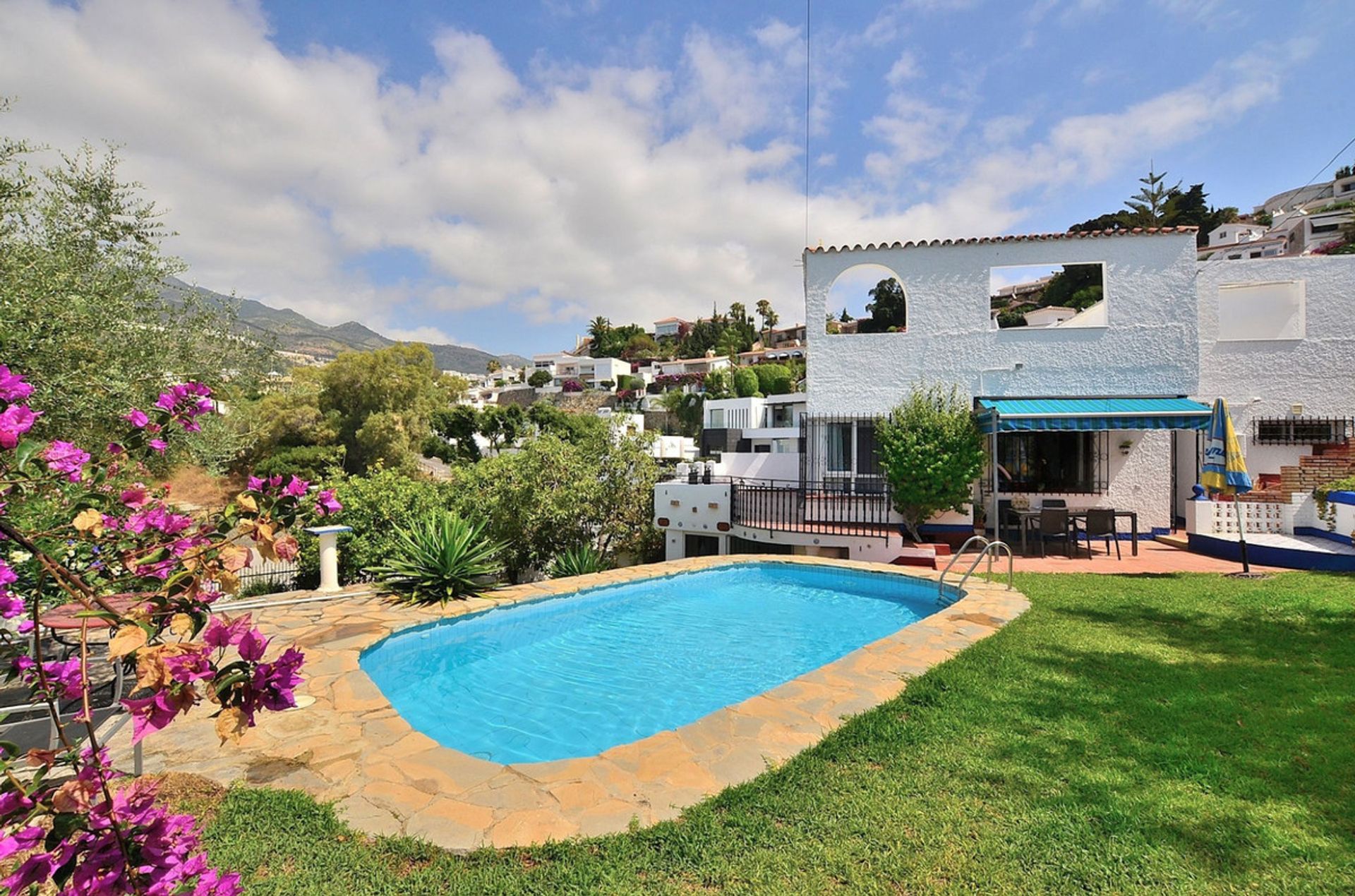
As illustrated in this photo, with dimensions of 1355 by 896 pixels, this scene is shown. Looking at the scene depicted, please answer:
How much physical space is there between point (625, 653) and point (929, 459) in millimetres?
10369

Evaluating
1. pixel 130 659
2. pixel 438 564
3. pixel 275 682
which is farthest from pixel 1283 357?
pixel 130 659

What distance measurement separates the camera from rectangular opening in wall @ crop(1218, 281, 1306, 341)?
19.0 meters

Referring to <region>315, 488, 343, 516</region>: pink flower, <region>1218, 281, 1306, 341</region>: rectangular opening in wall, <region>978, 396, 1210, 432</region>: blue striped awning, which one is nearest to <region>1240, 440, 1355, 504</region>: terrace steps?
<region>978, 396, 1210, 432</region>: blue striped awning

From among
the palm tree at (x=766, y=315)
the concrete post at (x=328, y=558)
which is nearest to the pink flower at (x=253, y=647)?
the concrete post at (x=328, y=558)

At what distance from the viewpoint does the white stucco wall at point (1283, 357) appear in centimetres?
1862

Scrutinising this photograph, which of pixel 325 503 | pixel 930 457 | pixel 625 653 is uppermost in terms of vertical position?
pixel 930 457

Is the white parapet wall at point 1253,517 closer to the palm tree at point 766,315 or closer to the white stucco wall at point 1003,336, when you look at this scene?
the white stucco wall at point 1003,336

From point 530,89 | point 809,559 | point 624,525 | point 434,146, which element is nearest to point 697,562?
point 809,559

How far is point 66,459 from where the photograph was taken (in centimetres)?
272

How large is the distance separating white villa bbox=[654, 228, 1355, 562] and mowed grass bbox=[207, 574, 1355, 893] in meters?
11.1

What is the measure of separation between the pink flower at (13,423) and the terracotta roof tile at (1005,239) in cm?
1977

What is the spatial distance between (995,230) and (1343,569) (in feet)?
42.0

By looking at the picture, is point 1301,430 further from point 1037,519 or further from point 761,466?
point 761,466

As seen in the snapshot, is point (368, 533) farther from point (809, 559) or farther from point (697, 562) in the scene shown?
point (809, 559)
